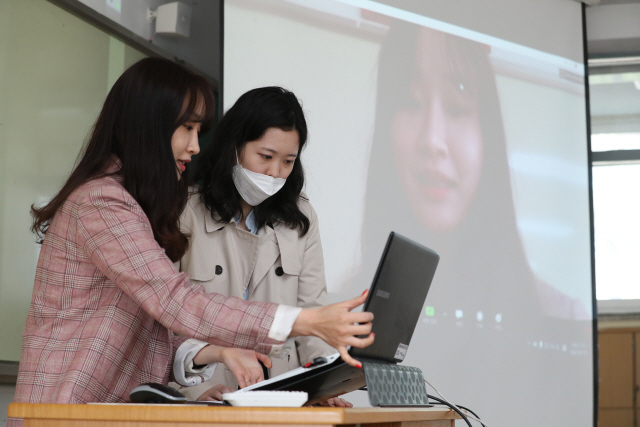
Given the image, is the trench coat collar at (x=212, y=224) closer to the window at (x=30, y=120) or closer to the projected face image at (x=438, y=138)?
the window at (x=30, y=120)

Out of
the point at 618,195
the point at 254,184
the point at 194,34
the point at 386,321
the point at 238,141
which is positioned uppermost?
the point at 194,34

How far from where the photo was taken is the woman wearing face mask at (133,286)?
1026 mm

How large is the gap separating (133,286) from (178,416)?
0.88 feet

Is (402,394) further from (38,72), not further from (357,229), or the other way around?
(38,72)

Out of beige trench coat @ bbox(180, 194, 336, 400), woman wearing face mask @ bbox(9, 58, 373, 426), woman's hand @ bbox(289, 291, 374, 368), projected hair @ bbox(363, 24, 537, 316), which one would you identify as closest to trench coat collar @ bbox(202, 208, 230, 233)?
beige trench coat @ bbox(180, 194, 336, 400)

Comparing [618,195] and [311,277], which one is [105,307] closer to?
[311,277]

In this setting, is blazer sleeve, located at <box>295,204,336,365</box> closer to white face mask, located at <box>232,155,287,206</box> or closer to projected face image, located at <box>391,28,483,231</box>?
white face mask, located at <box>232,155,287,206</box>

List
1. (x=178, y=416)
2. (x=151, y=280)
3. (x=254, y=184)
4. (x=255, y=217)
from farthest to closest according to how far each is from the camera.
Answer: (x=255, y=217) → (x=254, y=184) → (x=151, y=280) → (x=178, y=416)

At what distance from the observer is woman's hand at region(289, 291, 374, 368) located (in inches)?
38.1

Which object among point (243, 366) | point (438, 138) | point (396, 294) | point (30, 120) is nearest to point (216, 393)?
point (243, 366)

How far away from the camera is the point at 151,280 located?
1.05 metres

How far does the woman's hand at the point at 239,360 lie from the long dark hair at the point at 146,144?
21 centimetres

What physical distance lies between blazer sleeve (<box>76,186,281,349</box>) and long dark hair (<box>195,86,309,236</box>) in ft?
1.87

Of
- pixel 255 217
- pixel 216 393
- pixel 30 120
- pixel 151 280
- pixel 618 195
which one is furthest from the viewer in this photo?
pixel 618 195
